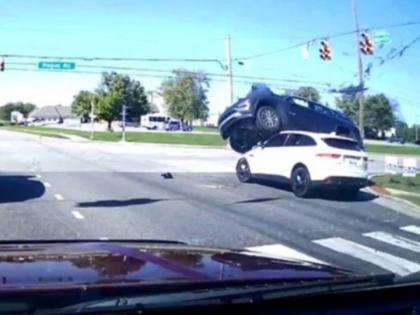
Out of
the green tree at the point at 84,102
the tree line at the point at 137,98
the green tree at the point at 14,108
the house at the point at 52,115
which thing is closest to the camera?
the tree line at the point at 137,98

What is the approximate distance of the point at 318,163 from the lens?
15.8 meters

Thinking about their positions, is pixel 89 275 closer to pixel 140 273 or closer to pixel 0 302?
pixel 140 273

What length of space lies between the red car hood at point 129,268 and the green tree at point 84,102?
65.7 meters

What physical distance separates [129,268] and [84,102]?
74.0m

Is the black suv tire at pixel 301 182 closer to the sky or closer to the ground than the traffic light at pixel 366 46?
closer to the ground

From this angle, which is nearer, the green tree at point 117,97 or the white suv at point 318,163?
the white suv at point 318,163

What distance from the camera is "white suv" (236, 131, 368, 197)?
1577 cm

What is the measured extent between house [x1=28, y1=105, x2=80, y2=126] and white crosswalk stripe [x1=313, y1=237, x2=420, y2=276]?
10844cm

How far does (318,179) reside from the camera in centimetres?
1573

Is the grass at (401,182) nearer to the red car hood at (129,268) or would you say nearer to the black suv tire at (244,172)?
the black suv tire at (244,172)

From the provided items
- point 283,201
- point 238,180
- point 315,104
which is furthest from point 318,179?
point 315,104

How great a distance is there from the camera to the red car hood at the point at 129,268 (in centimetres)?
253

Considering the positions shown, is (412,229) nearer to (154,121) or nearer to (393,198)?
(393,198)

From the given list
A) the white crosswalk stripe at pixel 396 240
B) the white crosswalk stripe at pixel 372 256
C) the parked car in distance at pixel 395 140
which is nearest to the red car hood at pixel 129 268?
the white crosswalk stripe at pixel 372 256
